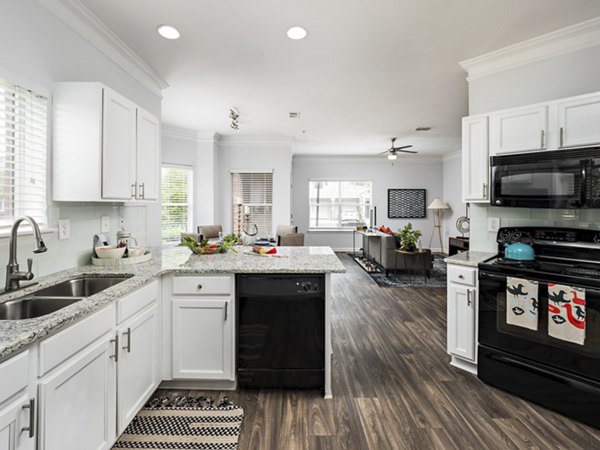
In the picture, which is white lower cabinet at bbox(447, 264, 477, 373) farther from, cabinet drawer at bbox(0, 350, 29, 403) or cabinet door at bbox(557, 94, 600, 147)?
cabinet drawer at bbox(0, 350, 29, 403)

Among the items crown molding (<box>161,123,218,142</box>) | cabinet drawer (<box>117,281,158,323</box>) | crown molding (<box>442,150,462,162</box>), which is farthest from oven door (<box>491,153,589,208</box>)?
crown molding (<box>442,150,462,162</box>)

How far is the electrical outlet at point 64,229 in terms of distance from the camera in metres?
2.06

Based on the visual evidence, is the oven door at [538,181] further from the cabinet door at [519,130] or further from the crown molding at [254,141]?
the crown molding at [254,141]

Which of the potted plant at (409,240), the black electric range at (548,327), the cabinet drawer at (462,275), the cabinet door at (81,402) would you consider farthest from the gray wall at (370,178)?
the cabinet door at (81,402)

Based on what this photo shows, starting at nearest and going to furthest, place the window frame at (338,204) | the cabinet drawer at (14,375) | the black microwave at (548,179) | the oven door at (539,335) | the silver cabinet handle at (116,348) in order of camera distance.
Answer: the cabinet drawer at (14,375) < the silver cabinet handle at (116,348) < the oven door at (539,335) < the black microwave at (548,179) < the window frame at (338,204)

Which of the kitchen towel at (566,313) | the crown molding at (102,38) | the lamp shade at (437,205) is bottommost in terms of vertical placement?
the kitchen towel at (566,313)

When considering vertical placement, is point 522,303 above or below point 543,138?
below

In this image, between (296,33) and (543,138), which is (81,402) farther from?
(543,138)

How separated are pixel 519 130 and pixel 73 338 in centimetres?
316

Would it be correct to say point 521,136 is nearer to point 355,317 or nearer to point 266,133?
point 355,317

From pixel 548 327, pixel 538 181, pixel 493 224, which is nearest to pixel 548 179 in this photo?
pixel 538 181

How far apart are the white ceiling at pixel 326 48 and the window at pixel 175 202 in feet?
3.87

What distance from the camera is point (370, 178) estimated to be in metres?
8.95

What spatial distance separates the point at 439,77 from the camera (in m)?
3.39
